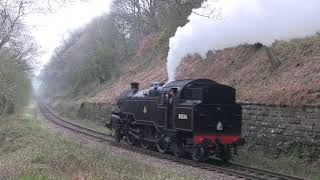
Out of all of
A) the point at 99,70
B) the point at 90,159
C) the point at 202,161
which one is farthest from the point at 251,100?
the point at 99,70

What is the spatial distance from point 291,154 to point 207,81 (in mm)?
3476

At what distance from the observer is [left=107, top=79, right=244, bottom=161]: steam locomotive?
16.3 m

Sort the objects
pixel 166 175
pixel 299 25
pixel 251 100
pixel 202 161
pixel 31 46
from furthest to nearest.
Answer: pixel 31 46 < pixel 299 25 < pixel 251 100 < pixel 202 161 < pixel 166 175

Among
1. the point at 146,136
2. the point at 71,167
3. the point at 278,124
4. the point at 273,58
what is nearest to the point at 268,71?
the point at 273,58

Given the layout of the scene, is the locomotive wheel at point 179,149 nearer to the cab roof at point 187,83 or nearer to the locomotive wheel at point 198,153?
the locomotive wheel at point 198,153

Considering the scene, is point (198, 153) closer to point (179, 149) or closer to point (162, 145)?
point (179, 149)

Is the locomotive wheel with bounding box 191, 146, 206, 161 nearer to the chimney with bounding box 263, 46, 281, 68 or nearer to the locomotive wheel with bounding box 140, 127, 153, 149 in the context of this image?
the locomotive wheel with bounding box 140, 127, 153, 149

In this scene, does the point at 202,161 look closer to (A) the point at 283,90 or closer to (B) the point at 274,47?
(A) the point at 283,90

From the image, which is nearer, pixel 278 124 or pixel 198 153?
pixel 198 153

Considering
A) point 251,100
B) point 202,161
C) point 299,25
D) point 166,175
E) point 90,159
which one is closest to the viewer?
point 166,175

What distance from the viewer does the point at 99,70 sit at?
63.2 m

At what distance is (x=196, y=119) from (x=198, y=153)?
1.19 metres

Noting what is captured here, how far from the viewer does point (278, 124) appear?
1753 cm

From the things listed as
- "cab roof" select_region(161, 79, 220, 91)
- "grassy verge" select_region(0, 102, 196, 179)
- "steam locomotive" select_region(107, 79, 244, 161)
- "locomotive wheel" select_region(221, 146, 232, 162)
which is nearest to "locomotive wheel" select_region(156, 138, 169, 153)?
"steam locomotive" select_region(107, 79, 244, 161)
